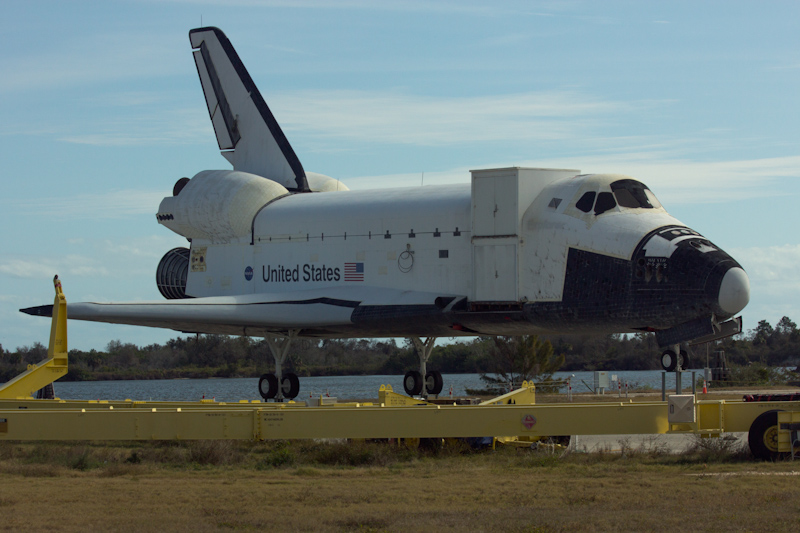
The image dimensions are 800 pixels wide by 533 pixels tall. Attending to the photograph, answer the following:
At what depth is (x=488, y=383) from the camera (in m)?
30.7

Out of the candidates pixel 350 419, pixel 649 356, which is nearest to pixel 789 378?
pixel 649 356

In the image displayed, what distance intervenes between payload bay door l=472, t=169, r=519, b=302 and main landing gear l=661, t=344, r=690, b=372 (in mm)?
2334

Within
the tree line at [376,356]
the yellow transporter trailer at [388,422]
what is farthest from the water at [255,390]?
the yellow transporter trailer at [388,422]

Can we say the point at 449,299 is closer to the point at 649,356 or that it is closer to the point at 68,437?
the point at 68,437

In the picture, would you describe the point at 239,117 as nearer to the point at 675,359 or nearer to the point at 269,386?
the point at 269,386

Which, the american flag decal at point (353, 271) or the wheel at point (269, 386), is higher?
the american flag decal at point (353, 271)

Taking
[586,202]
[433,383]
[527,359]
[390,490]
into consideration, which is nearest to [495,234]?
[586,202]

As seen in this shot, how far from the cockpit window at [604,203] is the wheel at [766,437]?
4.92 meters

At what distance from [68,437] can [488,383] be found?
74.0 ft

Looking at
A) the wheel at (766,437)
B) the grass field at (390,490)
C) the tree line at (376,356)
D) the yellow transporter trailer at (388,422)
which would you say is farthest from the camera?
the tree line at (376,356)

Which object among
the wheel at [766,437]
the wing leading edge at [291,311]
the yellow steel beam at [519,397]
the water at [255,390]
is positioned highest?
the wing leading edge at [291,311]

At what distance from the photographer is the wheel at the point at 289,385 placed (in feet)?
55.2

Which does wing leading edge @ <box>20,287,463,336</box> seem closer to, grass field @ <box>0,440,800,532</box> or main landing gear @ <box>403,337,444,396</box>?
main landing gear @ <box>403,337,444,396</box>

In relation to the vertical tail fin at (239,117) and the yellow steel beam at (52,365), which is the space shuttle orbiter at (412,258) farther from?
the yellow steel beam at (52,365)
